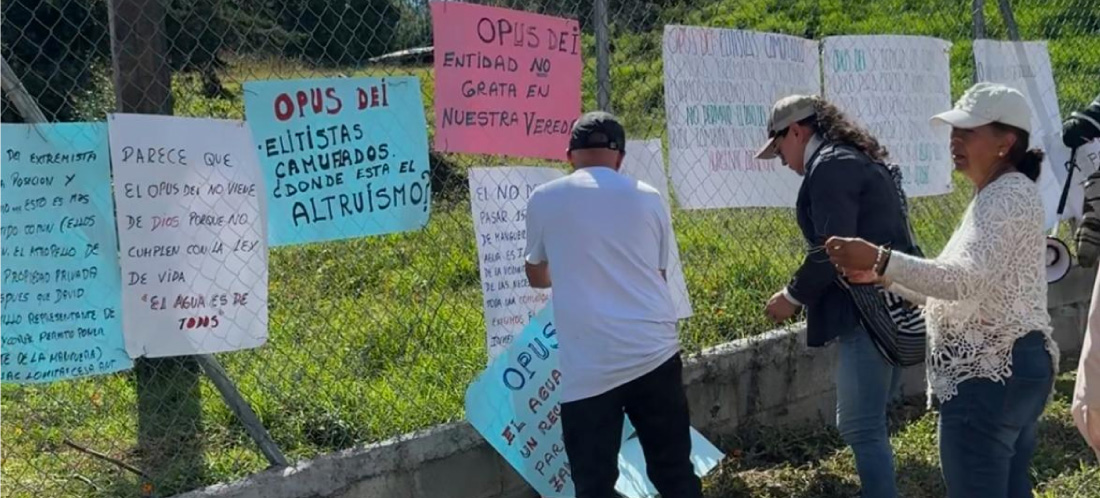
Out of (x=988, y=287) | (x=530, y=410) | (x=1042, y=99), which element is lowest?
(x=530, y=410)

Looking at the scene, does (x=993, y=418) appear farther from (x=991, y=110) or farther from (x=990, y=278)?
(x=991, y=110)

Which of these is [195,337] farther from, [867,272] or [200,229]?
[867,272]

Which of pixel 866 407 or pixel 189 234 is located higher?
pixel 189 234

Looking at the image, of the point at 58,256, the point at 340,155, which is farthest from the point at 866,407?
the point at 58,256

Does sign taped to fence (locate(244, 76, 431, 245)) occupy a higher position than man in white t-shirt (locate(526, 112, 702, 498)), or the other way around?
sign taped to fence (locate(244, 76, 431, 245))

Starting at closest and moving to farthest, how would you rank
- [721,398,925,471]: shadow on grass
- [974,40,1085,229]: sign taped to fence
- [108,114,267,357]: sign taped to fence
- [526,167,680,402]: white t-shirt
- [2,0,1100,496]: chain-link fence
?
[108,114,267,357]: sign taped to fence < [526,167,680,402]: white t-shirt < [2,0,1100,496]: chain-link fence < [721,398,925,471]: shadow on grass < [974,40,1085,229]: sign taped to fence

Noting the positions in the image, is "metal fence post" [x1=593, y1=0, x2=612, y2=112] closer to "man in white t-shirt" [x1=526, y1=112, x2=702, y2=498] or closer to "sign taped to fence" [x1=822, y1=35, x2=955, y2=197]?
"man in white t-shirt" [x1=526, y1=112, x2=702, y2=498]

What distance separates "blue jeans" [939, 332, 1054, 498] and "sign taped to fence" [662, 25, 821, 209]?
6.10 feet

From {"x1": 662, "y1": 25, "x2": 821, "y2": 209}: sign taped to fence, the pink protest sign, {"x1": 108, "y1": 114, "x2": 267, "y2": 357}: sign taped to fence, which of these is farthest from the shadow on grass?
{"x1": 108, "y1": 114, "x2": 267, "y2": 357}: sign taped to fence

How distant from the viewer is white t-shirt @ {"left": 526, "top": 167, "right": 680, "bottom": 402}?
3693 mm

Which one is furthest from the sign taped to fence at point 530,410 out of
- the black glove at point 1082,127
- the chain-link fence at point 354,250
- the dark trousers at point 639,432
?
the black glove at point 1082,127

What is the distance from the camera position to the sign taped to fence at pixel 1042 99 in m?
6.52

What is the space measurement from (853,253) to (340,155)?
5.66 ft

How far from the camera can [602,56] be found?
4727mm
